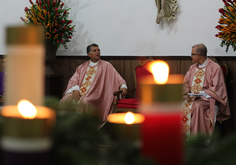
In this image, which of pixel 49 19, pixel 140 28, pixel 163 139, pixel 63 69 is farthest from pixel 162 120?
pixel 63 69

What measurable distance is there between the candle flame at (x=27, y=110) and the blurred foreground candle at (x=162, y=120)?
0.16 meters

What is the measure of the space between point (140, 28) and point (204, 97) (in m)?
1.91

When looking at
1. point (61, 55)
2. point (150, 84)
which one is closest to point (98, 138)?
point (150, 84)

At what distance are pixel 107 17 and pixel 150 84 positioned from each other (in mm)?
5454

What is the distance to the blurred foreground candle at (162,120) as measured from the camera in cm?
41

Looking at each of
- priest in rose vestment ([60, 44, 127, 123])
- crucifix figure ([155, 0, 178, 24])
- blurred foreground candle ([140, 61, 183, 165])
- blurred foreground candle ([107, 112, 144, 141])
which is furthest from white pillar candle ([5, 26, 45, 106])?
crucifix figure ([155, 0, 178, 24])

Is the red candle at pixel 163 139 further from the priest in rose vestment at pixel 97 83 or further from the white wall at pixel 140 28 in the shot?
the white wall at pixel 140 28

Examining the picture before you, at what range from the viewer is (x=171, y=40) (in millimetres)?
5262

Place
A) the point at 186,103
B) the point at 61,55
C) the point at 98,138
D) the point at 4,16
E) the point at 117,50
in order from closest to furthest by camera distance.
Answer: the point at 98,138 < the point at 186,103 < the point at 117,50 < the point at 61,55 < the point at 4,16

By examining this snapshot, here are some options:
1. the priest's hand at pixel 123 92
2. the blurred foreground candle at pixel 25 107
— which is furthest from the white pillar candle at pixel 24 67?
the priest's hand at pixel 123 92

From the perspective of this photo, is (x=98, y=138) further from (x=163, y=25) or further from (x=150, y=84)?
(x=163, y=25)

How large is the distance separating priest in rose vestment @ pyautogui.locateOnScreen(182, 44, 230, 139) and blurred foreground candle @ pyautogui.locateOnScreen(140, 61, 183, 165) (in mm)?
3797

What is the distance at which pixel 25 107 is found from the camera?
36 centimetres

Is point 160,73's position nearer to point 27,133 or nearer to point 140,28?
point 27,133
